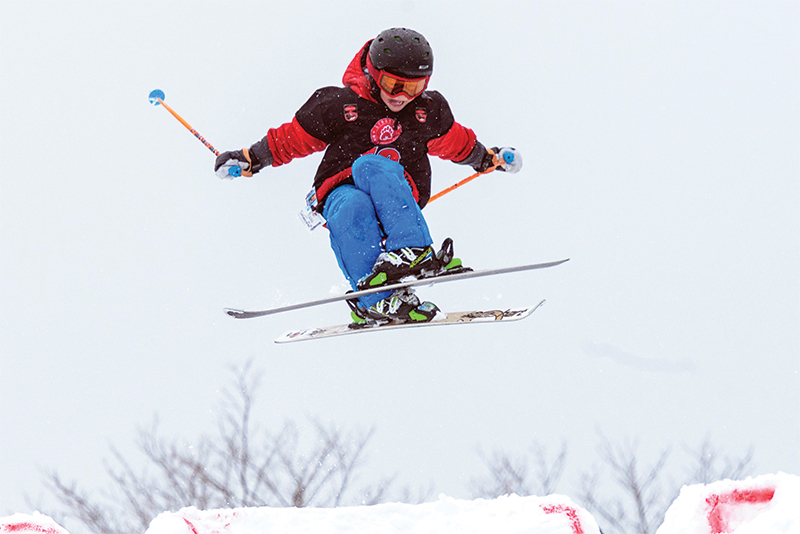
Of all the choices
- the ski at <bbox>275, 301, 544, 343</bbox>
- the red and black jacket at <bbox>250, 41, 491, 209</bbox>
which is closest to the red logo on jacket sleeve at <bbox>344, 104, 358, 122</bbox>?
the red and black jacket at <bbox>250, 41, 491, 209</bbox>

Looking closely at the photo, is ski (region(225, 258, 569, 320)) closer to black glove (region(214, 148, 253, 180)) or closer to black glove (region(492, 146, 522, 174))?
black glove (region(214, 148, 253, 180))

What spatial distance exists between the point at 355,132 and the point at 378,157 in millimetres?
277

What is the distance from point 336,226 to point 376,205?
306 mm

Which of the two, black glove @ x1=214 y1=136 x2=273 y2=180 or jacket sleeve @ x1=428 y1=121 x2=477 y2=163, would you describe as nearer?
black glove @ x1=214 y1=136 x2=273 y2=180

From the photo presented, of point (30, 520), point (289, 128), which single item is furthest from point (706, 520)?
point (289, 128)

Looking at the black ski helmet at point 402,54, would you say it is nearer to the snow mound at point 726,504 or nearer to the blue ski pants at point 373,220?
the blue ski pants at point 373,220

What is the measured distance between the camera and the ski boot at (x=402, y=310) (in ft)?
16.0

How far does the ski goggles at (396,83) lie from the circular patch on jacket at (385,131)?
230 mm

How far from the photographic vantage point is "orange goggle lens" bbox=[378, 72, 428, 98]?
4945mm

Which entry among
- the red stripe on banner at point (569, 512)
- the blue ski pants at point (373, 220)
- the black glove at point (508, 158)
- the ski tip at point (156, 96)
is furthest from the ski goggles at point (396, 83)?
the red stripe on banner at point (569, 512)

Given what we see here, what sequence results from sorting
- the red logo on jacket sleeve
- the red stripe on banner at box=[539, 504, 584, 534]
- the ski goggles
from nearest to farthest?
the red stripe on banner at box=[539, 504, 584, 534]
the ski goggles
the red logo on jacket sleeve

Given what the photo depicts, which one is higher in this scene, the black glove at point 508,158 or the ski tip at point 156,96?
the ski tip at point 156,96

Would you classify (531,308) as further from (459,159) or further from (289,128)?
(289,128)

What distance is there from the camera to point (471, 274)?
4.71 meters
